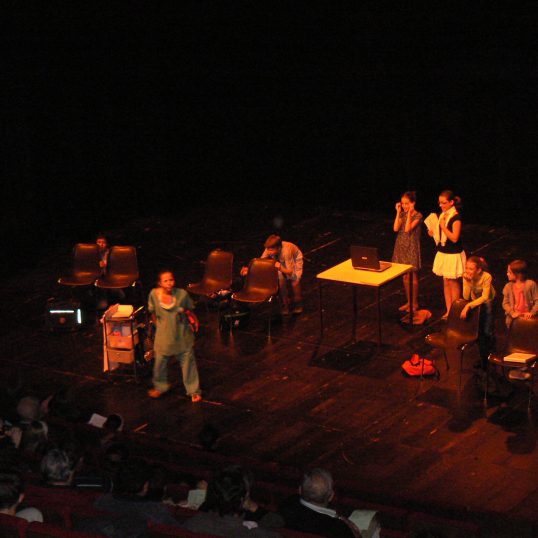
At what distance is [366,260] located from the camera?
11008 mm

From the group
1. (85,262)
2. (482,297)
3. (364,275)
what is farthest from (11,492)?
(85,262)

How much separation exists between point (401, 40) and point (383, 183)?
241cm

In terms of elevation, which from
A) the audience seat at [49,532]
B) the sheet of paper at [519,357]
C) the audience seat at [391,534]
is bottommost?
the sheet of paper at [519,357]

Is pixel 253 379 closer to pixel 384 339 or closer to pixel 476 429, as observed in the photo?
pixel 384 339

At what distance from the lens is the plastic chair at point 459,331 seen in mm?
9820

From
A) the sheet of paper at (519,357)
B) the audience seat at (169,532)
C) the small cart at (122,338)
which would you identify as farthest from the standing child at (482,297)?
the audience seat at (169,532)

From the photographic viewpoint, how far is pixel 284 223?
1584 cm

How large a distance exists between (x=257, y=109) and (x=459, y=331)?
302 inches

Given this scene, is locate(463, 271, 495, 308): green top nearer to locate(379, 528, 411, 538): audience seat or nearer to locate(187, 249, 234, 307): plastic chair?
locate(187, 249, 234, 307): plastic chair

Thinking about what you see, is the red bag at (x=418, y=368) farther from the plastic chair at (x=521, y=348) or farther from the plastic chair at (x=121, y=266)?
the plastic chair at (x=121, y=266)

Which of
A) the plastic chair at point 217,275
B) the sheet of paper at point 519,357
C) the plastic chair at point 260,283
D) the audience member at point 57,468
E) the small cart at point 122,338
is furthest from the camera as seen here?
the plastic chair at point 217,275

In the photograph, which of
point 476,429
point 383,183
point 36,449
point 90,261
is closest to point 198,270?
point 90,261

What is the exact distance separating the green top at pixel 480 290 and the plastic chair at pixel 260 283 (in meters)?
2.23

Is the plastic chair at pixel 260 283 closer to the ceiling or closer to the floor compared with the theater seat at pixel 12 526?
closer to the floor
